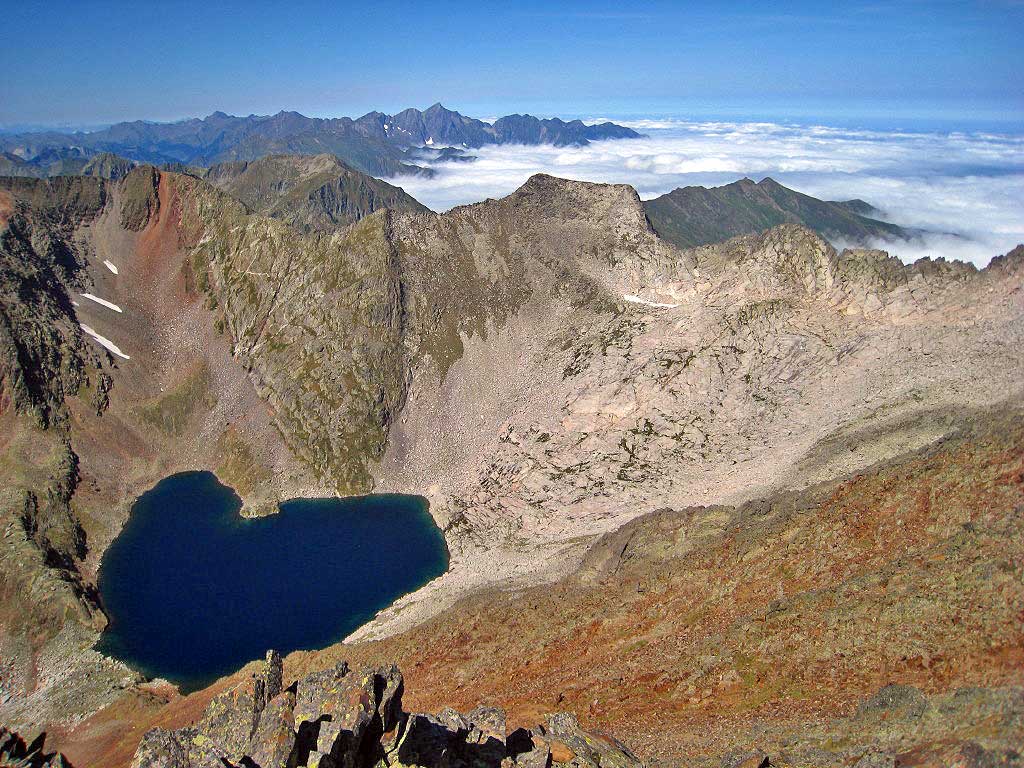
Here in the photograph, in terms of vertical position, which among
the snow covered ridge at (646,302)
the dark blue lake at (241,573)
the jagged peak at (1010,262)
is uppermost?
the jagged peak at (1010,262)

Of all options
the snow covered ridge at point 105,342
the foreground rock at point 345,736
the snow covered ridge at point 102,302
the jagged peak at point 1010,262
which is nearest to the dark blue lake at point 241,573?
the snow covered ridge at point 105,342

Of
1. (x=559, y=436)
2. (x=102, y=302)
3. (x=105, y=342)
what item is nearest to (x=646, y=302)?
(x=559, y=436)

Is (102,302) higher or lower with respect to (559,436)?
higher

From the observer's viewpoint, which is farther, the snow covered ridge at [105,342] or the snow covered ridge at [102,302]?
the snow covered ridge at [102,302]

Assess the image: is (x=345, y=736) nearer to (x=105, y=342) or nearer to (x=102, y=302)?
(x=105, y=342)

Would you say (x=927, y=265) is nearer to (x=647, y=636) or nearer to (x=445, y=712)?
(x=647, y=636)

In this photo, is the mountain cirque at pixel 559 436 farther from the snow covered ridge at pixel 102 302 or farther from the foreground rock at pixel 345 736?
the foreground rock at pixel 345 736

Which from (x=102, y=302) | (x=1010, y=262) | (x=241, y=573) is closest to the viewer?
(x=1010, y=262)
